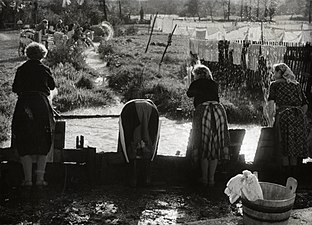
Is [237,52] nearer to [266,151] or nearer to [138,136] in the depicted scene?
[266,151]

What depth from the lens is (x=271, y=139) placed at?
7.57 meters

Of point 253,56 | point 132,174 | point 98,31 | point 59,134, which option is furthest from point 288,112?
point 98,31

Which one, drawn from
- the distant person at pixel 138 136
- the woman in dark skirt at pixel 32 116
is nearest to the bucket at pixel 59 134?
the woman in dark skirt at pixel 32 116

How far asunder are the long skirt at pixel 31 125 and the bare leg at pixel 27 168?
2.7 inches

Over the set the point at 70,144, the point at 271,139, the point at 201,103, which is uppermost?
the point at 201,103

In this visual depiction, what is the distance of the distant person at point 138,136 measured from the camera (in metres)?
6.86

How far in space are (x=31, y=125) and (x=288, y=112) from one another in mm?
3737

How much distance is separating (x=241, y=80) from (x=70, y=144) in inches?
297

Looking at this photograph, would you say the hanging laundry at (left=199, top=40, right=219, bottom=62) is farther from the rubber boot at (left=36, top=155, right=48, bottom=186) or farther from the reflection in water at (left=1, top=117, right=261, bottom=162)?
the rubber boot at (left=36, top=155, right=48, bottom=186)

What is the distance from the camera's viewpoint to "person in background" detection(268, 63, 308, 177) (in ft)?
24.0

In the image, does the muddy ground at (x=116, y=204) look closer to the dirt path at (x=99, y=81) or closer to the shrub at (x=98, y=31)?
the dirt path at (x=99, y=81)

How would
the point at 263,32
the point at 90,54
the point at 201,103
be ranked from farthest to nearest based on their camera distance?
the point at 90,54
the point at 263,32
the point at 201,103

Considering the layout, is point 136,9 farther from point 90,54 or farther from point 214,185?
point 214,185

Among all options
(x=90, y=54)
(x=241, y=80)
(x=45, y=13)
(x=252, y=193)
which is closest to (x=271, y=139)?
(x=252, y=193)
